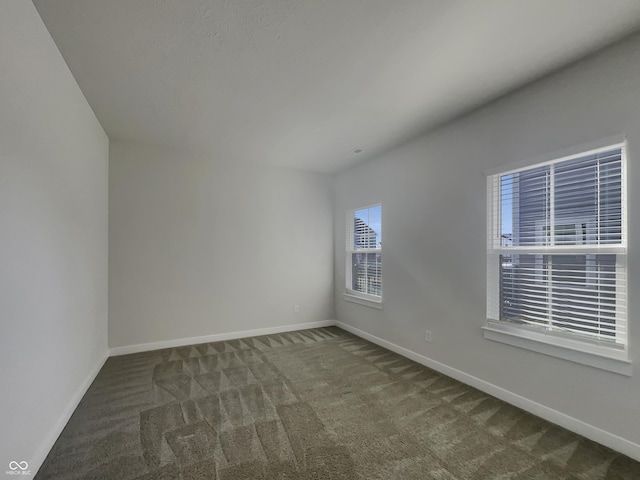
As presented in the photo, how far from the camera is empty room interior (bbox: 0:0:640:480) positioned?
1633 millimetres

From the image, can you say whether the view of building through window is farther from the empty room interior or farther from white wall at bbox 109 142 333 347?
white wall at bbox 109 142 333 347

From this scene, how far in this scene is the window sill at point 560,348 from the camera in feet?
5.96

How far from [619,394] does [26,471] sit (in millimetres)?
3500

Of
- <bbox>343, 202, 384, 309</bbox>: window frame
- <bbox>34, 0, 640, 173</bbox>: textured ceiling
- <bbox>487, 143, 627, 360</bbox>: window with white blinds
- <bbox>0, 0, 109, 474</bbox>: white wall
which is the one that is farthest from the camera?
<bbox>343, 202, 384, 309</bbox>: window frame

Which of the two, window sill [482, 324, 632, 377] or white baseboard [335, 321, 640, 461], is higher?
window sill [482, 324, 632, 377]

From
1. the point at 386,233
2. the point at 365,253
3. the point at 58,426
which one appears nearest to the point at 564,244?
the point at 386,233


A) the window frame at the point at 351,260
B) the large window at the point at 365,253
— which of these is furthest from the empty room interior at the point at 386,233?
the window frame at the point at 351,260

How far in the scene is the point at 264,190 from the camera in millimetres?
4422

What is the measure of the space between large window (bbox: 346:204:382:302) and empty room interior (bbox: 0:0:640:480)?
34 centimetres

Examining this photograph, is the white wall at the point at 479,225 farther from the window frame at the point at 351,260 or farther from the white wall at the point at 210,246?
the white wall at the point at 210,246

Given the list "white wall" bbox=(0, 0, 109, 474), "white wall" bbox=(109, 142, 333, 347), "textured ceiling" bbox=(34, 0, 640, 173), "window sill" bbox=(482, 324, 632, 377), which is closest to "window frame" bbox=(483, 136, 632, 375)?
"window sill" bbox=(482, 324, 632, 377)

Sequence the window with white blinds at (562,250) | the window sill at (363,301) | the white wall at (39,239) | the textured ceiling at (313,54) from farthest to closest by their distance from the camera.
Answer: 1. the window sill at (363,301)
2. the window with white blinds at (562,250)
3. the textured ceiling at (313,54)
4. the white wall at (39,239)

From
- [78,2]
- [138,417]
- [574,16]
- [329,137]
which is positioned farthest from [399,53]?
[138,417]

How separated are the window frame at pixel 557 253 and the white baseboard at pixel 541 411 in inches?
16.5
